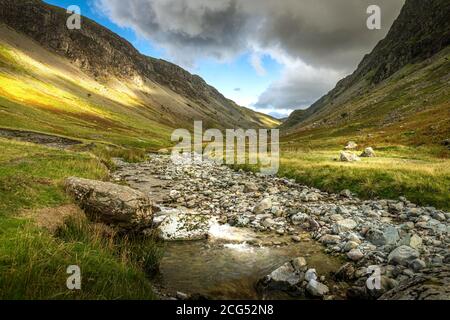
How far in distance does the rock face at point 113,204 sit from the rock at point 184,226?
126 cm

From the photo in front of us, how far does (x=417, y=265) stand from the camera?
11.3 metres

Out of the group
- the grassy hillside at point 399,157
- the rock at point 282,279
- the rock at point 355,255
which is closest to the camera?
the rock at point 282,279

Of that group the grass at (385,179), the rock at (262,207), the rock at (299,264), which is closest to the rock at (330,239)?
the rock at (299,264)

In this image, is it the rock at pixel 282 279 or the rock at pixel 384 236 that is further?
the rock at pixel 384 236

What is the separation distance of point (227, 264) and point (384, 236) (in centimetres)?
671

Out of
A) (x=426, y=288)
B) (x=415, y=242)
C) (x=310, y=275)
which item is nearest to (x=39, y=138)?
(x=310, y=275)

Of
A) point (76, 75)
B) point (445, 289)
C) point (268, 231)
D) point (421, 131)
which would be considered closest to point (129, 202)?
point (268, 231)

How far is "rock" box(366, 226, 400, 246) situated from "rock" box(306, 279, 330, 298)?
4672 millimetres

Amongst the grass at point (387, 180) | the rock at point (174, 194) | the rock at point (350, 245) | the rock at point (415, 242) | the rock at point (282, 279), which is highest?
the grass at point (387, 180)

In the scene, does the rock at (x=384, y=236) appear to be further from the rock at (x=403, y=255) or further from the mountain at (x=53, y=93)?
the mountain at (x=53, y=93)

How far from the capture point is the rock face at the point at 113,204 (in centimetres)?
1373

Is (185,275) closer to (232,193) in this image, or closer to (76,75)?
(232,193)

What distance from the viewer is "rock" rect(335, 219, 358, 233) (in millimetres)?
15872

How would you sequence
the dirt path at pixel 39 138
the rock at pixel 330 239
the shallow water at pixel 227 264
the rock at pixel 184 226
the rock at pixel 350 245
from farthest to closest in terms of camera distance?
the dirt path at pixel 39 138
the rock at pixel 184 226
the rock at pixel 330 239
the rock at pixel 350 245
the shallow water at pixel 227 264
